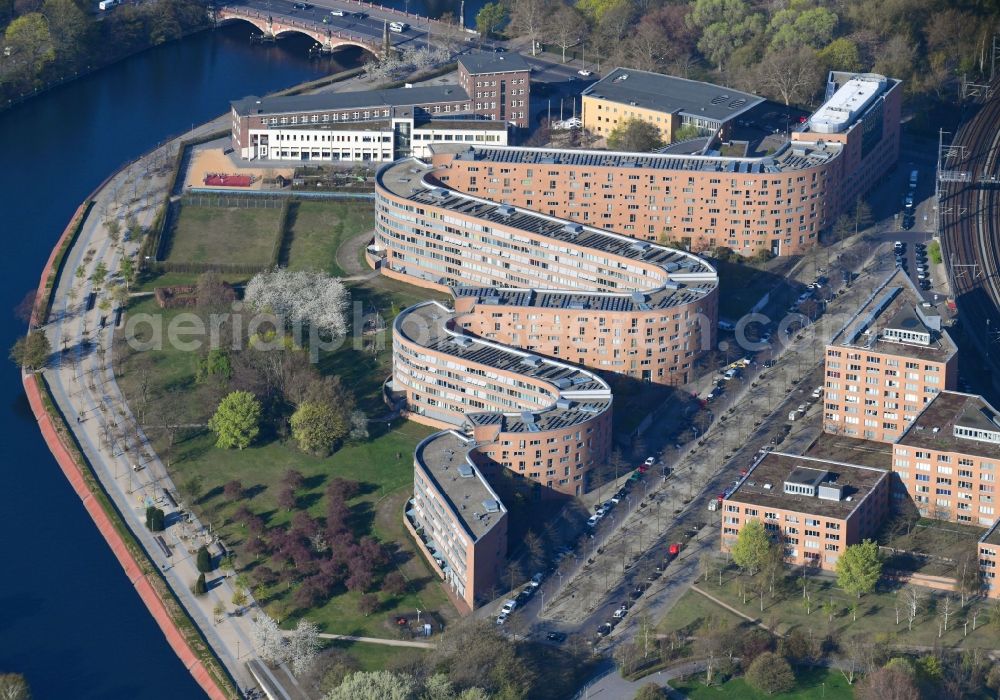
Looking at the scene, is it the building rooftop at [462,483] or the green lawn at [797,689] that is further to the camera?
the building rooftop at [462,483]

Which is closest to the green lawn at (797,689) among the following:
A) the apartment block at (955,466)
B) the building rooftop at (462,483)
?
the building rooftop at (462,483)

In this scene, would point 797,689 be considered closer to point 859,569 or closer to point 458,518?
point 859,569

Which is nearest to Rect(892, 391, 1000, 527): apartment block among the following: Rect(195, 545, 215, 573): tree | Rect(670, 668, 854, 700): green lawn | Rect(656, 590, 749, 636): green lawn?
Rect(656, 590, 749, 636): green lawn

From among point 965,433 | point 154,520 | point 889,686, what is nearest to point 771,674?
point 889,686

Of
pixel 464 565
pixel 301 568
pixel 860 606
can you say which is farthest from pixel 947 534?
pixel 301 568

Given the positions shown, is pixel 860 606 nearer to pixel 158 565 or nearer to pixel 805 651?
pixel 805 651

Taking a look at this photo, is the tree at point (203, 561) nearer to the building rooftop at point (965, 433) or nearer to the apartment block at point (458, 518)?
the apartment block at point (458, 518)
